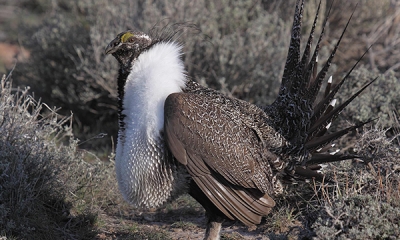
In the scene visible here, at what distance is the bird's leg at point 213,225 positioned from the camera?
3219 millimetres

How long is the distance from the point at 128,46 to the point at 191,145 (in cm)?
71

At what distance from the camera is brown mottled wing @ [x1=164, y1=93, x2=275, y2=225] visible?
2969mm

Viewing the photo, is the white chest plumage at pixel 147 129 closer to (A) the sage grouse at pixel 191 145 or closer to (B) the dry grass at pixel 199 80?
(A) the sage grouse at pixel 191 145

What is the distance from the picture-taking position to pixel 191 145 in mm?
2992

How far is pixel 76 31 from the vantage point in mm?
5973

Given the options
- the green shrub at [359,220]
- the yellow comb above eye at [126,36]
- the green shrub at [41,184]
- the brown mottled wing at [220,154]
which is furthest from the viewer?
the green shrub at [41,184]

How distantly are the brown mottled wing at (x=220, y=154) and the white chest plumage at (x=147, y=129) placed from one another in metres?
0.09

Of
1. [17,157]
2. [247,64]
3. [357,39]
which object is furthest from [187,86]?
[357,39]

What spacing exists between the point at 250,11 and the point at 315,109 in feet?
9.90

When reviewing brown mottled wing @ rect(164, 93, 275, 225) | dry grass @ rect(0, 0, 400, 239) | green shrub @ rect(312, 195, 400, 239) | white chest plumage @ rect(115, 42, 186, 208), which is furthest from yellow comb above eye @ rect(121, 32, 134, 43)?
green shrub @ rect(312, 195, 400, 239)

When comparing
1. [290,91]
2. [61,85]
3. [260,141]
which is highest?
[290,91]

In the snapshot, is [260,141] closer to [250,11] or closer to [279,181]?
[279,181]

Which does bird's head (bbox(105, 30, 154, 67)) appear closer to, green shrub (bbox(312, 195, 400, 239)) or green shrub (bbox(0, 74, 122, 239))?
green shrub (bbox(0, 74, 122, 239))

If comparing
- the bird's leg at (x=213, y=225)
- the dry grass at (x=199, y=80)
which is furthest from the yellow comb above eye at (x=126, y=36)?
the bird's leg at (x=213, y=225)
